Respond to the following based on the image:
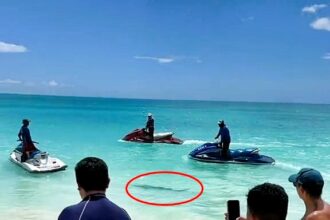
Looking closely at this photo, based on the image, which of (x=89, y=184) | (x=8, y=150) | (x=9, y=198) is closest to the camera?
(x=89, y=184)

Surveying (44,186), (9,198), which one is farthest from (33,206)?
(44,186)

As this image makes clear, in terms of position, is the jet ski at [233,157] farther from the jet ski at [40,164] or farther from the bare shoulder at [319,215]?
the bare shoulder at [319,215]

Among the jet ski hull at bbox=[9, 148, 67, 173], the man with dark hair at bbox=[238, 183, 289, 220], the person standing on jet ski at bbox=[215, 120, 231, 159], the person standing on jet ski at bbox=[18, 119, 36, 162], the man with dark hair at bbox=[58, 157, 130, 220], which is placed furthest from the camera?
the person standing on jet ski at bbox=[215, 120, 231, 159]

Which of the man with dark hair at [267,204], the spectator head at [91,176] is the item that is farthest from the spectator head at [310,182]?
the spectator head at [91,176]

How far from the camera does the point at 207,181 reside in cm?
1539

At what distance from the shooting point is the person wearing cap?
11.0ft

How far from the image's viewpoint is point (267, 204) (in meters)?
2.46

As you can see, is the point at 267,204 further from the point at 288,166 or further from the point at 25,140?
the point at 288,166

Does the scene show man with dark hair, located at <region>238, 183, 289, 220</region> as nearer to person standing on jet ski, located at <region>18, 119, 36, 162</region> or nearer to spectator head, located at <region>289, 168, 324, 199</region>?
spectator head, located at <region>289, 168, 324, 199</region>

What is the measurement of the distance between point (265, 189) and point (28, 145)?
44.4 ft

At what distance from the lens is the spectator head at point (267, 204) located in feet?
8.08

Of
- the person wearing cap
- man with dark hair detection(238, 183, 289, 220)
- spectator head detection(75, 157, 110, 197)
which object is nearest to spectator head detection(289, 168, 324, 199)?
the person wearing cap

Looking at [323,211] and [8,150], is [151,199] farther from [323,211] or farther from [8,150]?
[8,150]

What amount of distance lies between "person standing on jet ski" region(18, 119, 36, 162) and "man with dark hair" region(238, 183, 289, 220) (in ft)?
40.3
